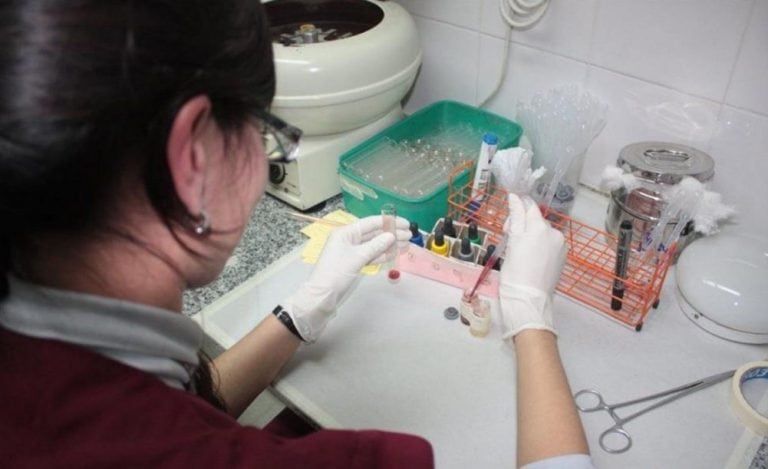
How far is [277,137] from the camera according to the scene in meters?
0.56

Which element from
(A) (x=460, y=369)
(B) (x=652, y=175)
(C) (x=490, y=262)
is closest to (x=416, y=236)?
(C) (x=490, y=262)

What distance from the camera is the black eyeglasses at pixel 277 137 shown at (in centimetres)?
54

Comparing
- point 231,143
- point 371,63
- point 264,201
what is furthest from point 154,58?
point 264,201

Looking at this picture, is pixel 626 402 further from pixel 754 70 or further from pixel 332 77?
pixel 332 77

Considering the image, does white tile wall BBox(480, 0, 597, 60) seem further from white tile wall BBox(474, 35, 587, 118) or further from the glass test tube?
the glass test tube

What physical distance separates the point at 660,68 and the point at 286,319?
735 mm

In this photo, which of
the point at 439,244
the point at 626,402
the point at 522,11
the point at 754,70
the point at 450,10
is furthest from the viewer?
the point at 450,10

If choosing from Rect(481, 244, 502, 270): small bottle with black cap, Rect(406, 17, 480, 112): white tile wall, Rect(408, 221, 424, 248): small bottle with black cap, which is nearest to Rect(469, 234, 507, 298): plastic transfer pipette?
Rect(481, 244, 502, 270): small bottle with black cap

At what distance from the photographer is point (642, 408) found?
0.78 metres

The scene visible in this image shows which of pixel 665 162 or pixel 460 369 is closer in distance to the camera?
pixel 460 369

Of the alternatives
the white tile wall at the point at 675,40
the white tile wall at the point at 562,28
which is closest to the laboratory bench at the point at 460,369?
the white tile wall at the point at 675,40

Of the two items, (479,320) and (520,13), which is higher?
(520,13)

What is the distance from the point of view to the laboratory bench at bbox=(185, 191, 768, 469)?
29.0 inches

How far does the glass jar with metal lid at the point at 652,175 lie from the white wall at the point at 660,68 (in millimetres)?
52
